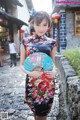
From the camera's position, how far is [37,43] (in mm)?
3789

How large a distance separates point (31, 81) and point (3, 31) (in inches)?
934

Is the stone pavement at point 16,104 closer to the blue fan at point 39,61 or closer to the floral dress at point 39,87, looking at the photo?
the floral dress at point 39,87

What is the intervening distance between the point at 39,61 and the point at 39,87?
1.10 ft

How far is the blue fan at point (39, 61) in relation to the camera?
3596 mm

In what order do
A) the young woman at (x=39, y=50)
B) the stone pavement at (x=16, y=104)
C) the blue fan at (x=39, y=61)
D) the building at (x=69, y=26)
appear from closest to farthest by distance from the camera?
the blue fan at (x=39, y=61) → the young woman at (x=39, y=50) → the stone pavement at (x=16, y=104) → the building at (x=69, y=26)

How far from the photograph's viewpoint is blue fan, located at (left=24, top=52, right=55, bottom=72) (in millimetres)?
3596

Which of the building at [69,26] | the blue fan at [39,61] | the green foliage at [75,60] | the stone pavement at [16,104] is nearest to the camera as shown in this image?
the blue fan at [39,61]

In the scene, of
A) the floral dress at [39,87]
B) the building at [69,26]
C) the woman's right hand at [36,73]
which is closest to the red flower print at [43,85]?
the floral dress at [39,87]

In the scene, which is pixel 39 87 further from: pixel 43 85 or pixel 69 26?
pixel 69 26

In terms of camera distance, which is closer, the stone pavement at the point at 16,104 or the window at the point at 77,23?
the stone pavement at the point at 16,104

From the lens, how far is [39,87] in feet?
12.1

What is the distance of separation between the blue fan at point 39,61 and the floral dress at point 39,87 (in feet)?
0.37

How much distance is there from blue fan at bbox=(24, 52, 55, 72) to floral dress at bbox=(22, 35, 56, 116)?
11 centimetres

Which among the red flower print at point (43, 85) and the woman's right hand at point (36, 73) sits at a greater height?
the woman's right hand at point (36, 73)
